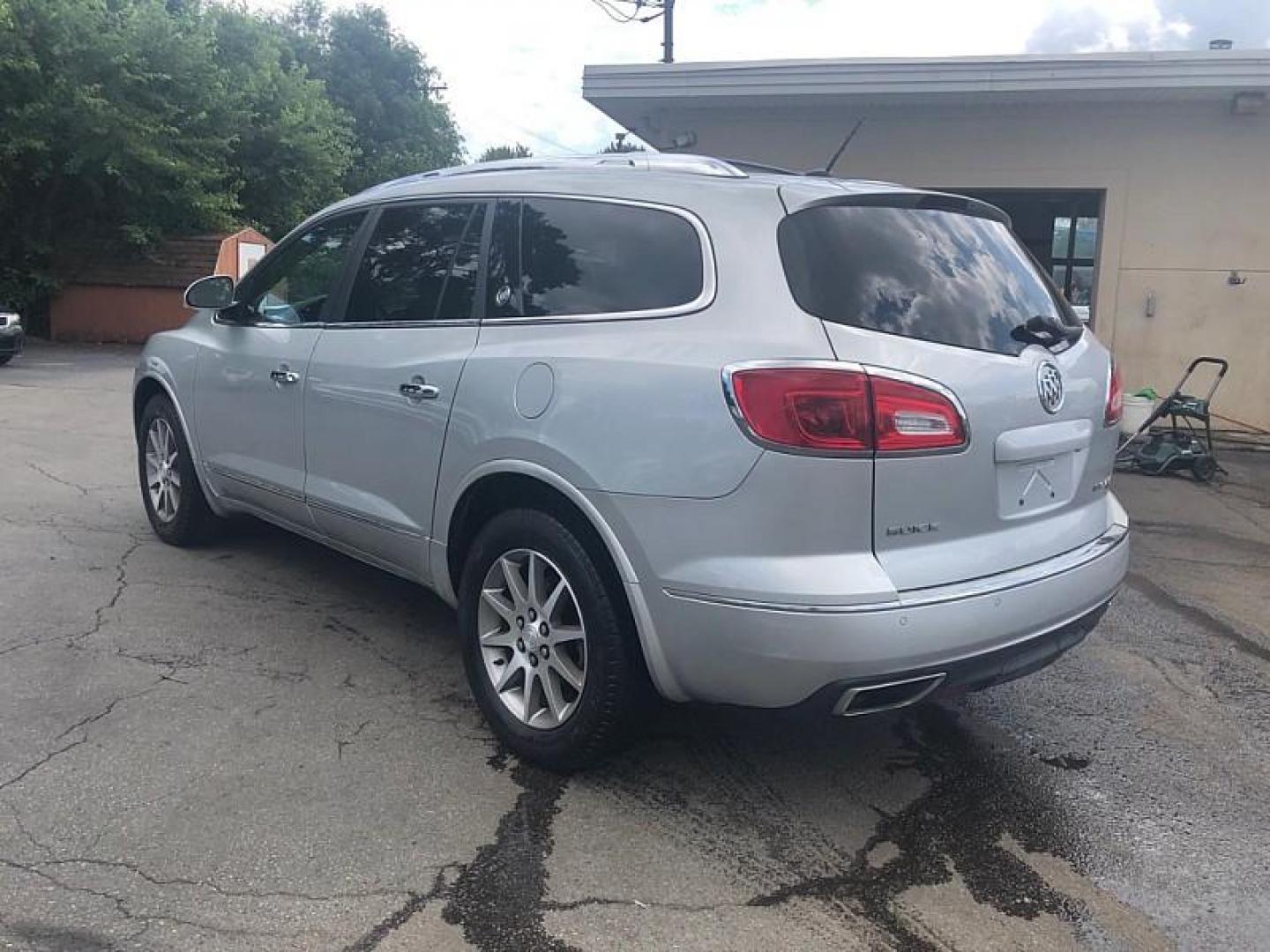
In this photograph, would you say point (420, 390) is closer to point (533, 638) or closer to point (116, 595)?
point (533, 638)

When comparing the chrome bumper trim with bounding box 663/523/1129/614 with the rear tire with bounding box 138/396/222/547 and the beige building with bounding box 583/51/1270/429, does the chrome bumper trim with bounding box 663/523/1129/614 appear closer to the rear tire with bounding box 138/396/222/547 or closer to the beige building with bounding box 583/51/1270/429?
the rear tire with bounding box 138/396/222/547

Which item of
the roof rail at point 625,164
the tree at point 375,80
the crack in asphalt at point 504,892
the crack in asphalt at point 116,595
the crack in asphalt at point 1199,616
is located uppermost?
the tree at point 375,80

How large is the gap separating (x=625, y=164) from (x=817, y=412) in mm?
1299

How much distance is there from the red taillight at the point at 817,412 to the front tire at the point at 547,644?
0.72 m

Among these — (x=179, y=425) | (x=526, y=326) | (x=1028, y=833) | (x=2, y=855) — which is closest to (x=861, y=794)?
(x=1028, y=833)

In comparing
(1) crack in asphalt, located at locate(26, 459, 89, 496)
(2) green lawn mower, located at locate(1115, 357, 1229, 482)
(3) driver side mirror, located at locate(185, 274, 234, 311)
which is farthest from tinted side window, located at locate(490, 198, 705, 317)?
(2) green lawn mower, located at locate(1115, 357, 1229, 482)

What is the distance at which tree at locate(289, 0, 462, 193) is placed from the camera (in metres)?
44.3

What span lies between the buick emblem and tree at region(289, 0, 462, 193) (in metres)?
42.4

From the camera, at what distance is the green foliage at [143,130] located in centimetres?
1912

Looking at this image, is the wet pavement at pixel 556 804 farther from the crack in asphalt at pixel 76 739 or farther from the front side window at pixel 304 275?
the front side window at pixel 304 275

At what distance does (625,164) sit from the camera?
3.71 meters

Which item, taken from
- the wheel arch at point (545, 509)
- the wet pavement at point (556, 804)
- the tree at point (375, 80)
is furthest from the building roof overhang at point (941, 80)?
the tree at point (375, 80)

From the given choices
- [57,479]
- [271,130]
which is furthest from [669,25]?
[57,479]

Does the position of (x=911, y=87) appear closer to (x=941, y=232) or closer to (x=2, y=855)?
(x=941, y=232)
